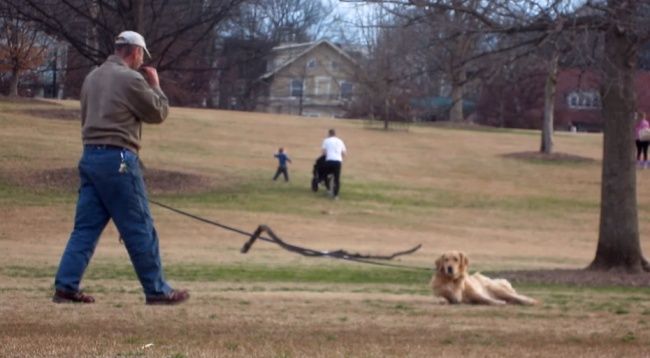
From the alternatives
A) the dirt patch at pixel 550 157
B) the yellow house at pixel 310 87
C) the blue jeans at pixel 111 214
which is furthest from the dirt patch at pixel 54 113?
the blue jeans at pixel 111 214

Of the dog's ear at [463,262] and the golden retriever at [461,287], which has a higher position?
the dog's ear at [463,262]

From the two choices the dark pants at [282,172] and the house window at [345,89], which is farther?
the house window at [345,89]

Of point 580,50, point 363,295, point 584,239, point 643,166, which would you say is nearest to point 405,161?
point 643,166

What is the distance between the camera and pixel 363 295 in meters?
12.4

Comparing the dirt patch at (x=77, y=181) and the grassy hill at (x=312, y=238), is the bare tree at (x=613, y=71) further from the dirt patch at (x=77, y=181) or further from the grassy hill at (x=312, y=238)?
the dirt patch at (x=77, y=181)

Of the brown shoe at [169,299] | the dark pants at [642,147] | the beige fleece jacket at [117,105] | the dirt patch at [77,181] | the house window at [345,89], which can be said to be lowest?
the dirt patch at [77,181]

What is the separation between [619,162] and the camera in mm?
17828

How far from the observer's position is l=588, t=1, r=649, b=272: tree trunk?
1678 centimetres

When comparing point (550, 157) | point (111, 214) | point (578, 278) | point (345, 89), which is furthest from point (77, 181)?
point (345, 89)

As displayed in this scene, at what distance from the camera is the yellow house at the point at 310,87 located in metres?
71.1

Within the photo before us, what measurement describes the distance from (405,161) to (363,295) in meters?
32.3

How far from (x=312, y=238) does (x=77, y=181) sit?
862 cm

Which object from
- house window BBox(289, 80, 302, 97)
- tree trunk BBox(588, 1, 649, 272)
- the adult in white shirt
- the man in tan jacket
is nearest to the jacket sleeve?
the man in tan jacket

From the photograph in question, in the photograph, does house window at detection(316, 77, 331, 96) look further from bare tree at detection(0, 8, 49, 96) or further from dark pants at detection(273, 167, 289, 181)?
bare tree at detection(0, 8, 49, 96)
